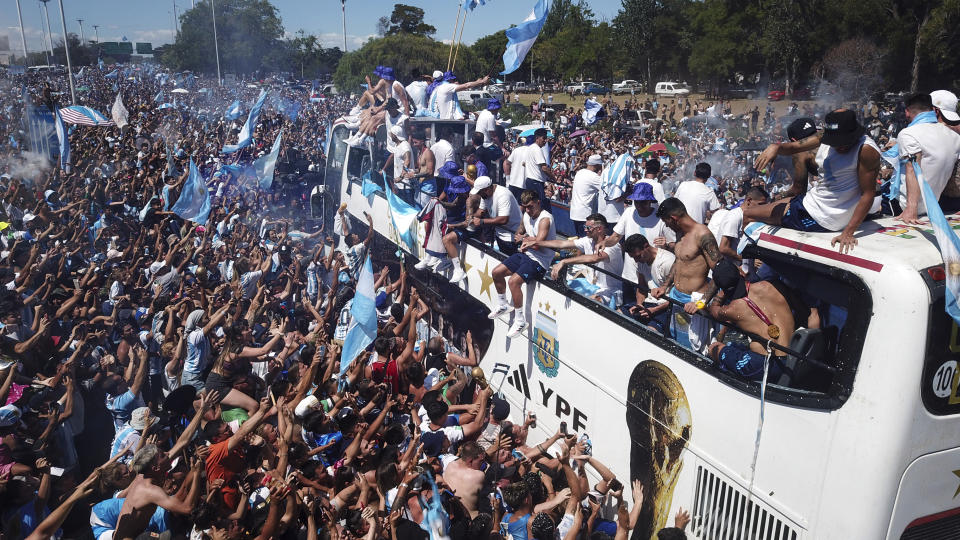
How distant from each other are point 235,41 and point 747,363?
85383mm

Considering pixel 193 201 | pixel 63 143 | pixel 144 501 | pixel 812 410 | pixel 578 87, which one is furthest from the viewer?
pixel 578 87

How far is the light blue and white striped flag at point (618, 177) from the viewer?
6.93 meters

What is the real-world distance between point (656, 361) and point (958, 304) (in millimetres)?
1586

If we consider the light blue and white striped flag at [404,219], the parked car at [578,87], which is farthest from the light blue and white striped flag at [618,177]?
the parked car at [578,87]

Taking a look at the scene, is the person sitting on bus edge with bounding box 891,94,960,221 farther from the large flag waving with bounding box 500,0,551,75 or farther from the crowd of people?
the large flag waving with bounding box 500,0,551,75

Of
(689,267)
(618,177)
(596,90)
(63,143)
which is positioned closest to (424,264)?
(618,177)

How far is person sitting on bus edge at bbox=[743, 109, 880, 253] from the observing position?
3.60 metres

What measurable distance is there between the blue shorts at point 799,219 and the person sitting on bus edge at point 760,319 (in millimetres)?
346

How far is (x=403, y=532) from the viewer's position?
12.0ft

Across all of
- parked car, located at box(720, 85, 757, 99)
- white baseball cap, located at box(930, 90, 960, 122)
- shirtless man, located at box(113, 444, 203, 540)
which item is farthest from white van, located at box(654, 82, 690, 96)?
shirtless man, located at box(113, 444, 203, 540)

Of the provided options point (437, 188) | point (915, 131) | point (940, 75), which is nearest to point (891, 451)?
point (915, 131)

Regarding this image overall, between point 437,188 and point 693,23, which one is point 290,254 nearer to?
point 437,188

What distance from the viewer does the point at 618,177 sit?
23.0ft

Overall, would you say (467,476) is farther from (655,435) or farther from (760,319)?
(760,319)
